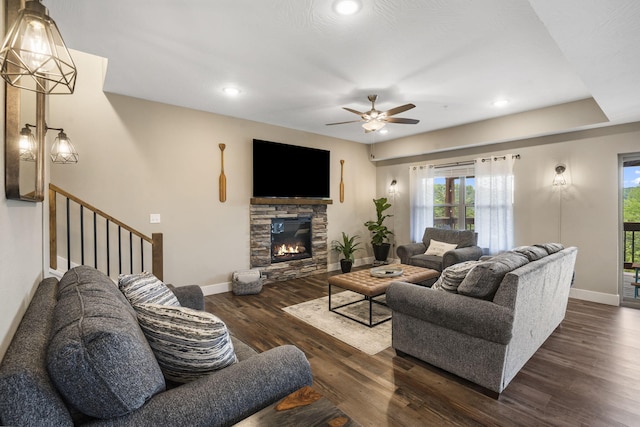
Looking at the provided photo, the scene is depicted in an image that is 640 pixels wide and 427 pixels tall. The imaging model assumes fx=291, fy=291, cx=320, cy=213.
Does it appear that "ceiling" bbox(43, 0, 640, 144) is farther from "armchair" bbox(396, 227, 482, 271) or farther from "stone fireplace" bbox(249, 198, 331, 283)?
"armchair" bbox(396, 227, 482, 271)

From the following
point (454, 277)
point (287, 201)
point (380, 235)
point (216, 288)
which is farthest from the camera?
point (380, 235)

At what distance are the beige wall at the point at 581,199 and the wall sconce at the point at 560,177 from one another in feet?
0.20

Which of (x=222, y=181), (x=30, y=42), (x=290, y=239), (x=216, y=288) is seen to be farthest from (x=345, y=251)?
(x=30, y=42)

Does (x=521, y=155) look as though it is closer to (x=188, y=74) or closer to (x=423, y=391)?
(x=423, y=391)

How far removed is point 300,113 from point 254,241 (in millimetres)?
2164

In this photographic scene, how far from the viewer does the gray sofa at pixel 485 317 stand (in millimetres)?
1928

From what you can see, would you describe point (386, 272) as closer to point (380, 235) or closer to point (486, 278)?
point (486, 278)

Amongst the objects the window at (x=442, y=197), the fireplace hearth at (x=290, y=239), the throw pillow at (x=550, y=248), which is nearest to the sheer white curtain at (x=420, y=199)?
the window at (x=442, y=197)

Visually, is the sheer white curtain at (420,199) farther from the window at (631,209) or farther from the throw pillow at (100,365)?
the throw pillow at (100,365)

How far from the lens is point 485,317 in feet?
6.35

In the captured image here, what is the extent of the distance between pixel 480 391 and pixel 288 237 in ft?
12.4

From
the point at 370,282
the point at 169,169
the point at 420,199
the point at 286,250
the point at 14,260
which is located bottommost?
the point at 370,282

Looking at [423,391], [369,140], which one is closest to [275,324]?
[423,391]

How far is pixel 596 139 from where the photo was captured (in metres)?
4.01
